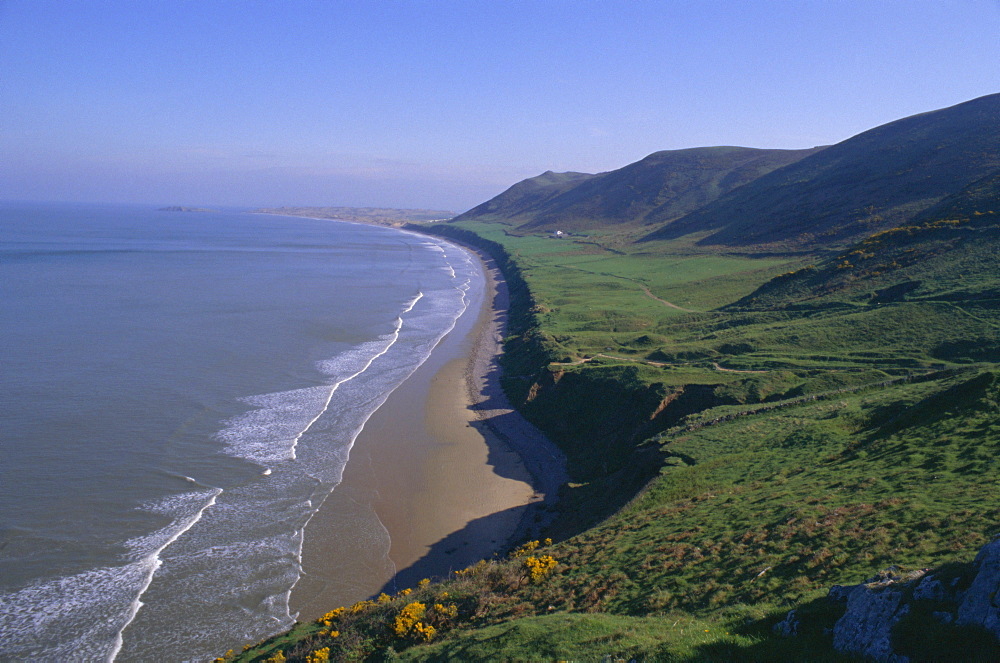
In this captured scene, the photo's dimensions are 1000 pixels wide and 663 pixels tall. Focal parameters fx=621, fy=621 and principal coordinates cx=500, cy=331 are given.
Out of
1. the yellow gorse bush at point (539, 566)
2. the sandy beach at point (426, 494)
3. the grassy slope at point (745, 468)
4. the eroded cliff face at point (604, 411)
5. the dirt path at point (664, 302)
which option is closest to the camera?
the grassy slope at point (745, 468)

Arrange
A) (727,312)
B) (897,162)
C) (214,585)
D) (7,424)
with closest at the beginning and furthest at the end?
(214,585) < (7,424) < (727,312) < (897,162)

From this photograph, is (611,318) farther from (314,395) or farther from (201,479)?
(201,479)

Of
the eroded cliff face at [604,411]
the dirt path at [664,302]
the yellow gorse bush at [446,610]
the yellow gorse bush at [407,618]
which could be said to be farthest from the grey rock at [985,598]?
the dirt path at [664,302]

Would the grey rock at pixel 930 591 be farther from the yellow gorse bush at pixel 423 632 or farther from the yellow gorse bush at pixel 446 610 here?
the yellow gorse bush at pixel 446 610

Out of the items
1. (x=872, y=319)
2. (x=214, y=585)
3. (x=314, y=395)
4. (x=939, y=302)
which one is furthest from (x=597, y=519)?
(x=939, y=302)

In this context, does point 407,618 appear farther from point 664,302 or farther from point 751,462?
point 664,302
